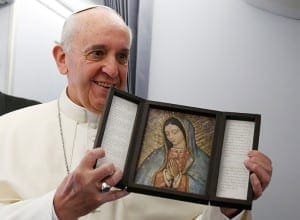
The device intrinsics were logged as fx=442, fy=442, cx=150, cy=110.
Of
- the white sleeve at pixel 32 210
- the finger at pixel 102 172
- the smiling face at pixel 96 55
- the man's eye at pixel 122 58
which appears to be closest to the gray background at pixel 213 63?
the smiling face at pixel 96 55

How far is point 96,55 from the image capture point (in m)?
1.62

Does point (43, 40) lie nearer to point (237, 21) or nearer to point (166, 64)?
point (166, 64)

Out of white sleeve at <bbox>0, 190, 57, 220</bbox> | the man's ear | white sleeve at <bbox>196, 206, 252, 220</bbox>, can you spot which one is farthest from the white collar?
white sleeve at <bbox>196, 206, 252, 220</bbox>

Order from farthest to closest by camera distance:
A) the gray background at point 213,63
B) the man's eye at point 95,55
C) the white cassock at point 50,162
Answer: the gray background at point 213,63 → the man's eye at point 95,55 → the white cassock at point 50,162

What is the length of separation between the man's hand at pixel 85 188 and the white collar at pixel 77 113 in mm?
622

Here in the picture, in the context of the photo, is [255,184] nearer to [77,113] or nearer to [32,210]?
[32,210]

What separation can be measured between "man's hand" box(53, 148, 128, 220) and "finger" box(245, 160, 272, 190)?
330 millimetres

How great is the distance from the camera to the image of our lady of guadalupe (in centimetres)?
114

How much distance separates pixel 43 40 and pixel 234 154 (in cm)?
181

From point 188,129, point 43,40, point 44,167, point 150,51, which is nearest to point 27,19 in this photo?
point 43,40

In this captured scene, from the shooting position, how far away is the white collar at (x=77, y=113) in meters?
1.73

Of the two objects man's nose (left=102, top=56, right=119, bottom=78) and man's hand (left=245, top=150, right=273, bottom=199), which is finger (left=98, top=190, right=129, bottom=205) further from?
man's nose (left=102, top=56, right=119, bottom=78)

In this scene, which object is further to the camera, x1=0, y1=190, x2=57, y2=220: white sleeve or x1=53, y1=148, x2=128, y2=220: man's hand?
x1=0, y1=190, x2=57, y2=220: white sleeve

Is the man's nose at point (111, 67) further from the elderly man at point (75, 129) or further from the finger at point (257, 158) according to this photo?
the finger at point (257, 158)
